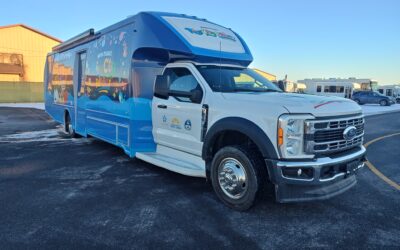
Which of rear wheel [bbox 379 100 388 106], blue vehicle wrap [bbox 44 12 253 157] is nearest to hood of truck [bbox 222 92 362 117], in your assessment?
blue vehicle wrap [bbox 44 12 253 157]

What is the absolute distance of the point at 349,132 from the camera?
165 inches

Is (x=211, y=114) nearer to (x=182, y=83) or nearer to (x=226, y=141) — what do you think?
(x=226, y=141)

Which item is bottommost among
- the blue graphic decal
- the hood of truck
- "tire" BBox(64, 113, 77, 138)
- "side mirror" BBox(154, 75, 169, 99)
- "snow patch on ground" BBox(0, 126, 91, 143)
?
"snow patch on ground" BBox(0, 126, 91, 143)

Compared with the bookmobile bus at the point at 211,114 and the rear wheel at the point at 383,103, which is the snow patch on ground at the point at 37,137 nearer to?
the bookmobile bus at the point at 211,114

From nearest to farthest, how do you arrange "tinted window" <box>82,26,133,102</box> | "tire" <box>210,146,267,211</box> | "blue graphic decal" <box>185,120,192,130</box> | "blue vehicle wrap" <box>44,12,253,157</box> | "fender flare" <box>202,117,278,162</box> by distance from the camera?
"fender flare" <box>202,117,278,162</box>, "tire" <box>210,146,267,211</box>, "blue graphic decal" <box>185,120,192,130</box>, "blue vehicle wrap" <box>44,12,253,157</box>, "tinted window" <box>82,26,133,102</box>

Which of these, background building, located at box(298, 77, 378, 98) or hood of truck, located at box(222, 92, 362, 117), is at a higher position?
background building, located at box(298, 77, 378, 98)

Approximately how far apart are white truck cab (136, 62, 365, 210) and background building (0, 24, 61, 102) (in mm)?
31687

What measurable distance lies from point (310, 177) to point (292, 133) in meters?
0.57

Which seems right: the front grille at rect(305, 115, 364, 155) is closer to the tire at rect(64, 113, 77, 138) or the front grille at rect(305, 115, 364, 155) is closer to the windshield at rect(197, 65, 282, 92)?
the windshield at rect(197, 65, 282, 92)

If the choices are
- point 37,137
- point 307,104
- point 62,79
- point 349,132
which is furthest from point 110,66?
point 37,137

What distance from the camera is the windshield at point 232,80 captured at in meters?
5.07

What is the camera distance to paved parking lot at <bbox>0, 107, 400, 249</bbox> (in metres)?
3.55

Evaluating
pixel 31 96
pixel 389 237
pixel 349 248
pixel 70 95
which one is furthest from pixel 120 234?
pixel 31 96

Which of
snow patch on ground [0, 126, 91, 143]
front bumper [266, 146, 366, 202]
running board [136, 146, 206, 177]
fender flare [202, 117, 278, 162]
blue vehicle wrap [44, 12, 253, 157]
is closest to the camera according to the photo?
front bumper [266, 146, 366, 202]
